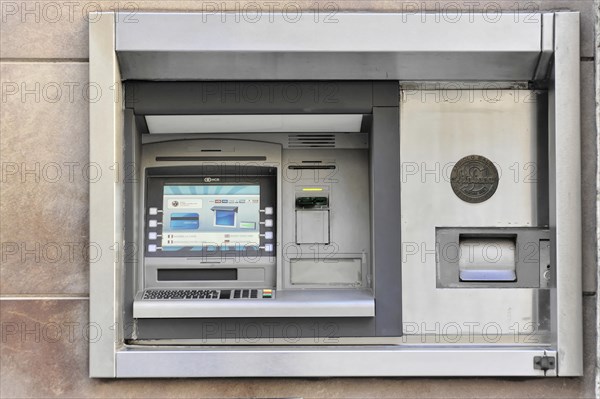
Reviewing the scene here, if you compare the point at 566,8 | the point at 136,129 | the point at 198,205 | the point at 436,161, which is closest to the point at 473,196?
the point at 436,161

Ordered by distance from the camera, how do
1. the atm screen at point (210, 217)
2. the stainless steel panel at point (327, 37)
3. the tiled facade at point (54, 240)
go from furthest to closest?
the atm screen at point (210, 217) → the tiled facade at point (54, 240) → the stainless steel panel at point (327, 37)

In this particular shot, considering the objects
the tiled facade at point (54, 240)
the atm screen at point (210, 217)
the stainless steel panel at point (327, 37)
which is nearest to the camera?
the stainless steel panel at point (327, 37)

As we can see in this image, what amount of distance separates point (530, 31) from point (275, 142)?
134 cm

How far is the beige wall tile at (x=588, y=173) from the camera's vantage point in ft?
9.49

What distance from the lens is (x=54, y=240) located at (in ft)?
9.66

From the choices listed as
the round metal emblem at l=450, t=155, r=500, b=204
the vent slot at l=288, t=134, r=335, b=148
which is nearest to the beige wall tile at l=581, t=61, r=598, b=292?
the round metal emblem at l=450, t=155, r=500, b=204

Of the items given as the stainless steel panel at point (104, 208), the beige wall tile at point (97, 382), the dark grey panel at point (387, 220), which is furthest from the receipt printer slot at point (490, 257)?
the stainless steel panel at point (104, 208)

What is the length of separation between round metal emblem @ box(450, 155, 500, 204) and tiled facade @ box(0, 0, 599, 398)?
33.7 inches

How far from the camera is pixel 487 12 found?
9.51 ft

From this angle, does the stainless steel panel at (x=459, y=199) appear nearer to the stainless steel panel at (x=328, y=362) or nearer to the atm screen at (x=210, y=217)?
the stainless steel panel at (x=328, y=362)

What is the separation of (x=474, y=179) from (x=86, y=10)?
2.03 meters

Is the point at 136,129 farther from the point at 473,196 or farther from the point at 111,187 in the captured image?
the point at 473,196

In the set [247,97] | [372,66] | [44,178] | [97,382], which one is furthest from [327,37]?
[97,382]

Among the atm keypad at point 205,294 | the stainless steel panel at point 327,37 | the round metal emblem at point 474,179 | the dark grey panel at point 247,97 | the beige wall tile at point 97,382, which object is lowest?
the beige wall tile at point 97,382
